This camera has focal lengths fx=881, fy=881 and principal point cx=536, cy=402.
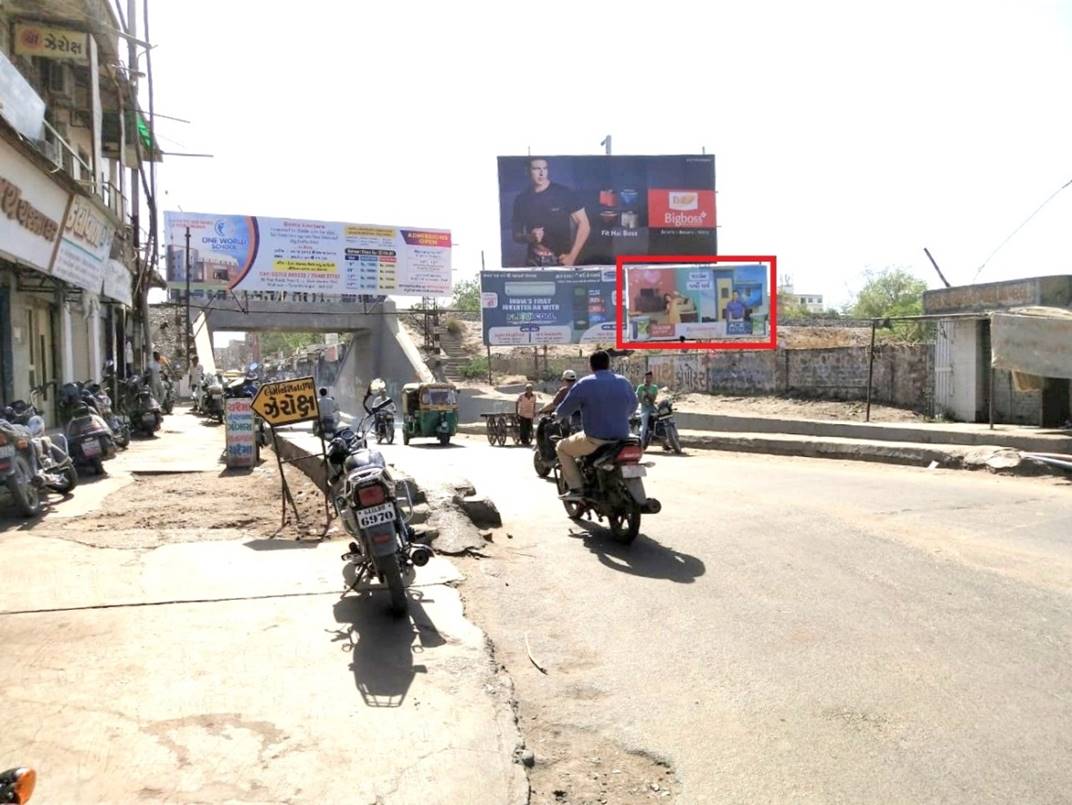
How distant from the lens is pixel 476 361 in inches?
1615

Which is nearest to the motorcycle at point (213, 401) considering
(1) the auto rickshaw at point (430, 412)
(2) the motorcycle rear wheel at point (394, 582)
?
(1) the auto rickshaw at point (430, 412)

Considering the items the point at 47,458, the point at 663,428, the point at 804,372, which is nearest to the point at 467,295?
the point at 804,372

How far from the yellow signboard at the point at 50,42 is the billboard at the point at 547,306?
1854 centimetres

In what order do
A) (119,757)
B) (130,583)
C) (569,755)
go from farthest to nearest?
(130,583) < (569,755) < (119,757)

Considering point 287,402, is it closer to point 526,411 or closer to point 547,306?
point 526,411

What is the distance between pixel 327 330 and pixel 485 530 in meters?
35.5

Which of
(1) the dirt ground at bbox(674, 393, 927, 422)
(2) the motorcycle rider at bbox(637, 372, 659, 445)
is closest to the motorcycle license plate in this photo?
(2) the motorcycle rider at bbox(637, 372, 659, 445)

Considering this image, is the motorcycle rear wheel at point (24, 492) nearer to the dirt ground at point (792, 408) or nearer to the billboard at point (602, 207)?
the dirt ground at point (792, 408)

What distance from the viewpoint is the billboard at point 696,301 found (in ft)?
114

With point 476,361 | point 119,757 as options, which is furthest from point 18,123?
point 476,361

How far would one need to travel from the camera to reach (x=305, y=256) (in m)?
39.6

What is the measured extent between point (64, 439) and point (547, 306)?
88.4 ft

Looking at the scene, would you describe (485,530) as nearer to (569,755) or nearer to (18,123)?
(569,755)

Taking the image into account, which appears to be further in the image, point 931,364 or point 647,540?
point 931,364
